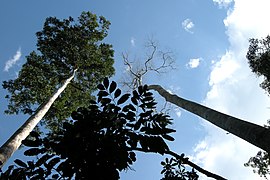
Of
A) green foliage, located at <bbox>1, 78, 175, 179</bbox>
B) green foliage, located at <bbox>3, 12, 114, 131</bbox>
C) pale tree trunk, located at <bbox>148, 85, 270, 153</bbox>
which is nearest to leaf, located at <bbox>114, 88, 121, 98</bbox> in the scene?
green foliage, located at <bbox>1, 78, 175, 179</bbox>

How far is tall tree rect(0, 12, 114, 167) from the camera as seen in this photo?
43.3 ft

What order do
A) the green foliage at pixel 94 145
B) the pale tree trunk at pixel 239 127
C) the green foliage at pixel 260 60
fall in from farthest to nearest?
the green foliage at pixel 260 60, the pale tree trunk at pixel 239 127, the green foliage at pixel 94 145

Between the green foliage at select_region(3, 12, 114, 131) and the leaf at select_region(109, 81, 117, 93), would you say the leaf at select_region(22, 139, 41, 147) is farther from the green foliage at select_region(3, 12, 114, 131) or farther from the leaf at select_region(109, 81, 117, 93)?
the green foliage at select_region(3, 12, 114, 131)

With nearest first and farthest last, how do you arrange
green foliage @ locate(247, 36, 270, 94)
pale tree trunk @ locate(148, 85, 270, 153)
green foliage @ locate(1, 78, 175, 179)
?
1. green foliage @ locate(1, 78, 175, 179)
2. pale tree trunk @ locate(148, 85, 270, 153)
3. green foliage @ locate(247, 36, 270, 94)

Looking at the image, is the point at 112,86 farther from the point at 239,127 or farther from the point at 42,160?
the point at 239,127

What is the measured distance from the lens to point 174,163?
358 cm

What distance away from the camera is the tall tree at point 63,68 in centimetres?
1321

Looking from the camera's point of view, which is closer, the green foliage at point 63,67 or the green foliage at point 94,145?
the green foliage at point 94,145

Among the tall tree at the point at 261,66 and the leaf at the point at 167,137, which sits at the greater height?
the tall tree at the point at 261,66

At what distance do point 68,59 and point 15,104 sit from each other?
3385 millimetres

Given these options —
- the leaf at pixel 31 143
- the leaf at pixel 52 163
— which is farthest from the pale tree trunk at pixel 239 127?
the leaf at pixel 31 143

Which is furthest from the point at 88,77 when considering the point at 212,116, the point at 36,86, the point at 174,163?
the point at 174,163

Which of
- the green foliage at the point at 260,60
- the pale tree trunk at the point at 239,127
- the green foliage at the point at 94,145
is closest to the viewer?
the green foliage at the point at 94,145

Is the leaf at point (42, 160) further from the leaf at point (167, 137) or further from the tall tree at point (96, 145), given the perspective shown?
the leaf at point (167, 137)
